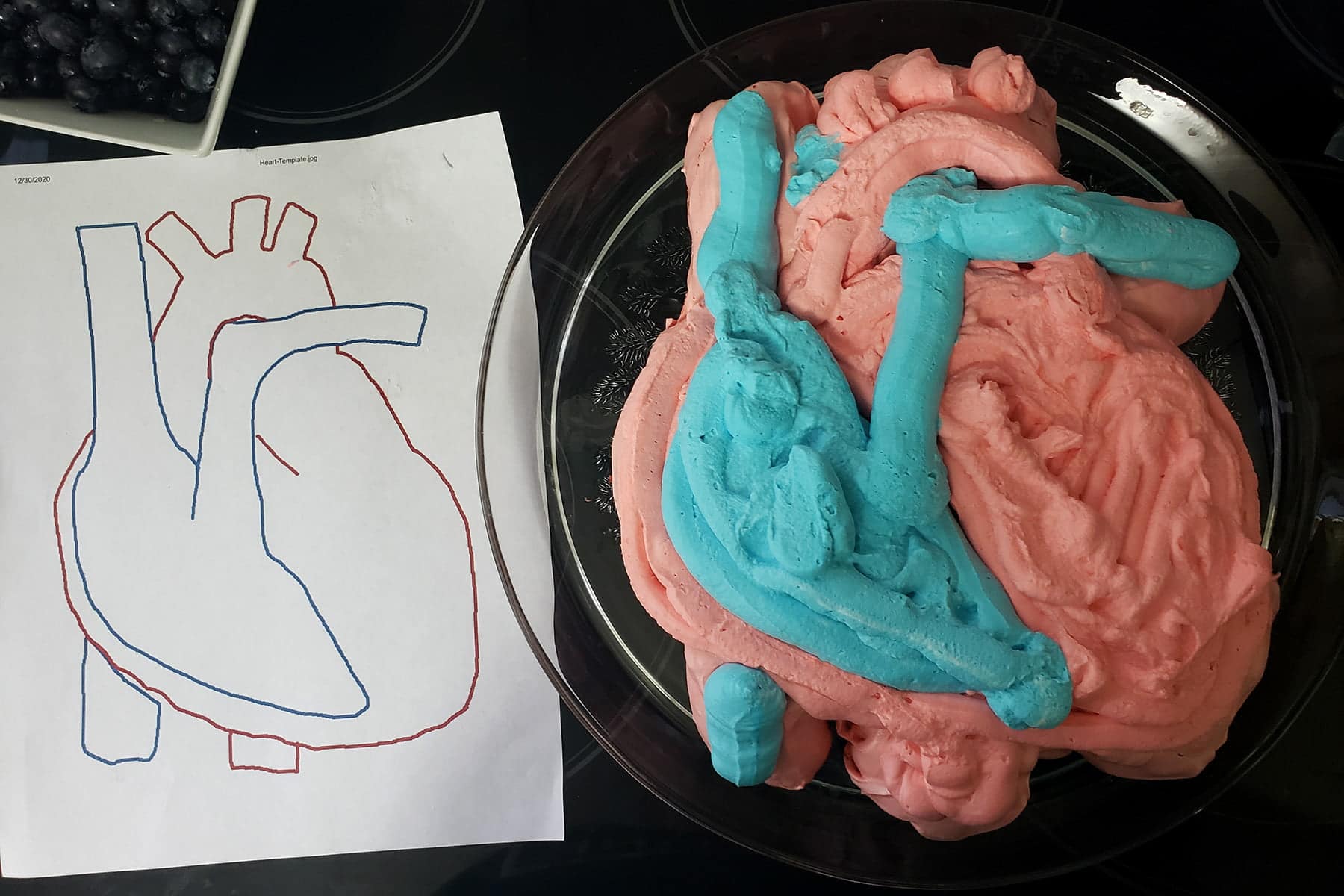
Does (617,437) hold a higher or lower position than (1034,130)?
lower

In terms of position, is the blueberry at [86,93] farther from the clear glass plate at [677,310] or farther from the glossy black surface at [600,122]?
the clear glass plate at [677,310]

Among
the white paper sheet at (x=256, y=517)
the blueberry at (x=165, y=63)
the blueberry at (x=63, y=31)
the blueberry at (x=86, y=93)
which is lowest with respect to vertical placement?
the white paper sheet at (x=256, y=517)

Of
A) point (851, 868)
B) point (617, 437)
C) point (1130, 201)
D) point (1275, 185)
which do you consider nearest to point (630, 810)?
point (851, 868)

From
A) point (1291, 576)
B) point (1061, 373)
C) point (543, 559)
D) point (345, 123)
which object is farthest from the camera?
point (345, 123)

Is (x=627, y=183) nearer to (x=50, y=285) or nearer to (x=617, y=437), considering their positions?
(x=617, y=437)

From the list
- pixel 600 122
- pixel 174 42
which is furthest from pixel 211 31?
pixel 600 122

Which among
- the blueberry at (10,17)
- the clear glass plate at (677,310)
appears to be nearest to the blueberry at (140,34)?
the blueberry at (10,17)
